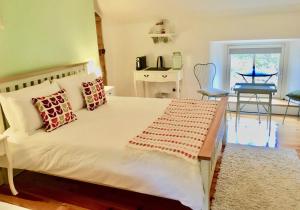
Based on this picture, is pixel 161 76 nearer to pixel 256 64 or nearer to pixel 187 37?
pixel 187 37

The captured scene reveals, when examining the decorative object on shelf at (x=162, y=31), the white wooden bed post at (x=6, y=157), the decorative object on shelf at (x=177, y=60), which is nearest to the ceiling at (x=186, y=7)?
the decorative object on shelf at (x=162, y=31)

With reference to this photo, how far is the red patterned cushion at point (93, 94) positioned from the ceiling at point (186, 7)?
6.14ft

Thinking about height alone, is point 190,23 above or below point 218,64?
above

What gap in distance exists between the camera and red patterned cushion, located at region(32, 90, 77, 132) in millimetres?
2484

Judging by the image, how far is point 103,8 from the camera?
4695mm

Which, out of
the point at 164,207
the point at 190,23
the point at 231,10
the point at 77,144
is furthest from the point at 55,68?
the point at 231,10

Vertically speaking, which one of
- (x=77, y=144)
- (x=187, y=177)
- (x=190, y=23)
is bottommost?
(x=187, y=177)

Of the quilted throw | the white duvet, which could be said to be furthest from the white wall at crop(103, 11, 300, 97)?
the white duvet

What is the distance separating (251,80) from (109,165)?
146 inches

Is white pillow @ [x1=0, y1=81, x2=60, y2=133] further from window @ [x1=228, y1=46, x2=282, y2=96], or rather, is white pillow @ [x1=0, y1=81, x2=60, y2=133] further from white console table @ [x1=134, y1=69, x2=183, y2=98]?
window @ [x1=228, y1=46, x2=282, y2=96]

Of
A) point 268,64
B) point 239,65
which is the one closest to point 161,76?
point 239,65

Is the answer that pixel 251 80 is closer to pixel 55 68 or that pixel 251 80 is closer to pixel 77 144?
pixel 55 68

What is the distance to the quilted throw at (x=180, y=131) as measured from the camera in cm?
195

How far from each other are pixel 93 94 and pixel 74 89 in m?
0.22
